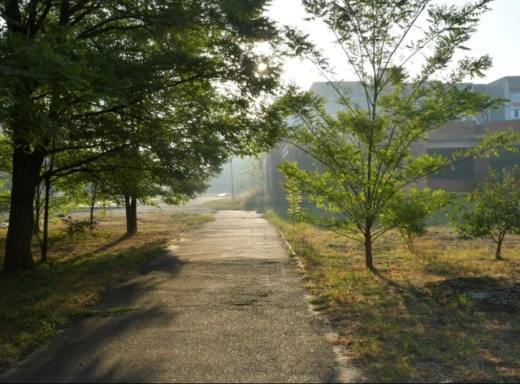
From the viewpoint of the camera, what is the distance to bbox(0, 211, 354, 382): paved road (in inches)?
226

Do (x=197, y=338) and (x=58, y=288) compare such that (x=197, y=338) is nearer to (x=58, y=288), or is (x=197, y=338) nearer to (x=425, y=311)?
(x=425, y=311)

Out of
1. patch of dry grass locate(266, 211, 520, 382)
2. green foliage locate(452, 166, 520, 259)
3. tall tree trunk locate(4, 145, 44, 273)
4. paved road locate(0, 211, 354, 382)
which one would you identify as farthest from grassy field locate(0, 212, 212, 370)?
green foliage locate(452, 166, 520, 259)

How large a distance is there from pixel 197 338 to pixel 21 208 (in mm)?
7875

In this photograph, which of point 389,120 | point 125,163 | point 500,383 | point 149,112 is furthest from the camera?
point 125,163

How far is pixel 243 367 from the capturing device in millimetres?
5844

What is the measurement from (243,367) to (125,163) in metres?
9.32

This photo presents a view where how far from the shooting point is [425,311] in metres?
8.39

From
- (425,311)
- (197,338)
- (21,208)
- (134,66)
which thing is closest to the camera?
(197,338)

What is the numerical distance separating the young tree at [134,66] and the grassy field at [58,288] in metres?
1.21

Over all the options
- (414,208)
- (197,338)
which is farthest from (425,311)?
(414,208)

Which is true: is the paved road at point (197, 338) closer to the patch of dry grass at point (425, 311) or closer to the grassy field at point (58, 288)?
the grassy field at point (58, 288)

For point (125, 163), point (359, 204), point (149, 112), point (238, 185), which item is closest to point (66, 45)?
point (149, 112)

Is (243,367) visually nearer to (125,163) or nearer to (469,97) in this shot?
(469,97)

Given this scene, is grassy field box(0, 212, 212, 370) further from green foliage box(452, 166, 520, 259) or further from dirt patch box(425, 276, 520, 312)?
green foliage box(452, 166, 520, 259)
